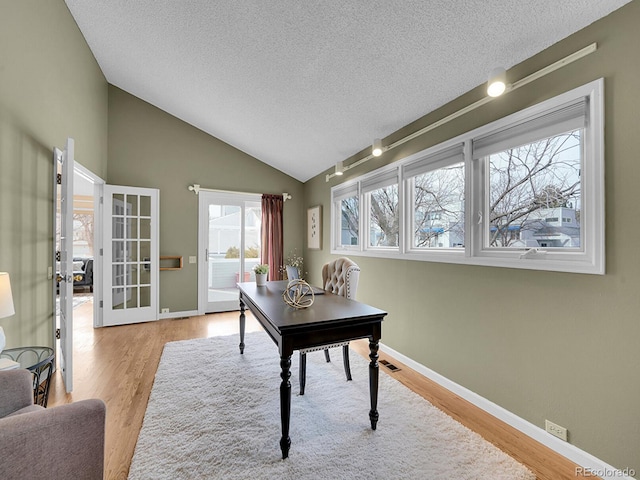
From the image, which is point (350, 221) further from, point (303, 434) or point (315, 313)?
point (303, 434)

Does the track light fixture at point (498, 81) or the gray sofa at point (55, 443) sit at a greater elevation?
the track light fixture at point (498, 81)

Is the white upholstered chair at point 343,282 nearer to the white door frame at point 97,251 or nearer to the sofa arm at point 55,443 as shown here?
the sofa arm at point 55,443

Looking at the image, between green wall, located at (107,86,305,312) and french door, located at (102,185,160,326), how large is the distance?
16 centimetres

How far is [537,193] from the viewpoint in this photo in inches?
77.4

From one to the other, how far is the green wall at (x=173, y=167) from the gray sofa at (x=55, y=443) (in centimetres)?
393

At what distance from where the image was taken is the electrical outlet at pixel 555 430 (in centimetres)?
169

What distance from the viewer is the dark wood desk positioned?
165cm

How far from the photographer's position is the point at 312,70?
8.57 ft

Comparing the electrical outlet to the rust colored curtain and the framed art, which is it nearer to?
the framed art

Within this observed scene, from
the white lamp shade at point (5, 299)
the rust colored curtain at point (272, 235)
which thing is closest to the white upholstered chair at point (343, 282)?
the white lamp shade at point (5, 299)

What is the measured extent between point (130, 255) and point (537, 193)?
4.99m

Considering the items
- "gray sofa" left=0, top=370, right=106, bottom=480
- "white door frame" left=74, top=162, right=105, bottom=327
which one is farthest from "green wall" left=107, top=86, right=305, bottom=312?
"gray sofa" left=0, top=370, right=106, bottom=480

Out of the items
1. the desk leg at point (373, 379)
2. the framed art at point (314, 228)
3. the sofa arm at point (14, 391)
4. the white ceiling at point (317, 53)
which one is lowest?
the desk leg at point (373, 379)

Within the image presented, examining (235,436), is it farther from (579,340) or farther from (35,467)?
(579,340)
